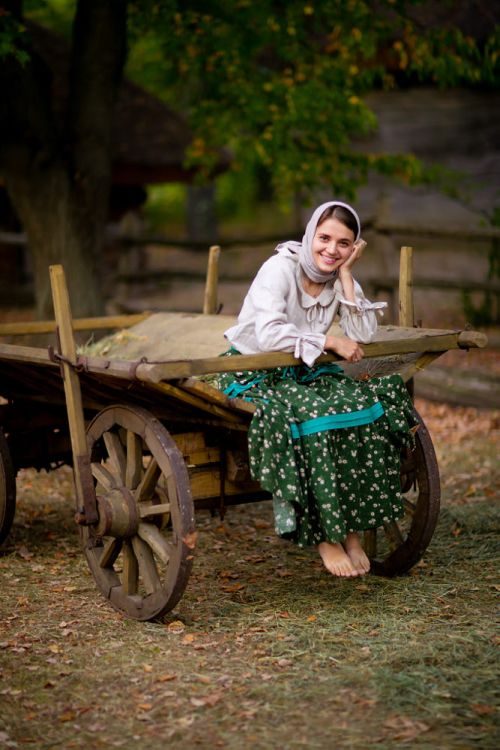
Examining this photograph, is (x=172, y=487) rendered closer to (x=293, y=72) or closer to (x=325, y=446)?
(x=325, y=446)

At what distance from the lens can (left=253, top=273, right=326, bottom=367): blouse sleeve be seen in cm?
410

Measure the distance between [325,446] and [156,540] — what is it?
0.82 m

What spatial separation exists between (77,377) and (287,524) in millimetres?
1089

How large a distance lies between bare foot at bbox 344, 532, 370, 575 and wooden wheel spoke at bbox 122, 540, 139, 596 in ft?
3.06

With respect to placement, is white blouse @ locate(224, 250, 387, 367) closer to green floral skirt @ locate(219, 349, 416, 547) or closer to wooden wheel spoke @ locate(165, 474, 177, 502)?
green floral skirt @ locate(219, 349, 416, 547)

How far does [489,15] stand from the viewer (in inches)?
501

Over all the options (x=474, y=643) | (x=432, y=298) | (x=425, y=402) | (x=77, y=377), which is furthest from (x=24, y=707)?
(x=432, y=298)

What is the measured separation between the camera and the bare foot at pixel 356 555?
4297mm

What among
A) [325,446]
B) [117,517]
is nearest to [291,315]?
[325,446]

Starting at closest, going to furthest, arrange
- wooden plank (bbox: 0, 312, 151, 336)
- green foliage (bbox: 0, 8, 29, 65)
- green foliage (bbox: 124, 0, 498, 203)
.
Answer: wooden plank (bbox: 0, 312, 151, 336) → green foliage (bbox: 0, 8, 29, 65) → green foliage (bbox: 124, 0, 498, 203)

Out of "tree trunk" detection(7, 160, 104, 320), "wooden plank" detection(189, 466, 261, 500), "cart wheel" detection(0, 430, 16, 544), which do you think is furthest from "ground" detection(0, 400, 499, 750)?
"tree trunk" detection(7, 160, 104, 320)

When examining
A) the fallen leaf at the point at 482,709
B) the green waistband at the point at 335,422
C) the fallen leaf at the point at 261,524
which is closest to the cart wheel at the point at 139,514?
the green waistband at the point at 335,422

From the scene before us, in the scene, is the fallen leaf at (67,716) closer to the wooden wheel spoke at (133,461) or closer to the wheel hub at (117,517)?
the wheel hub at (117,517)

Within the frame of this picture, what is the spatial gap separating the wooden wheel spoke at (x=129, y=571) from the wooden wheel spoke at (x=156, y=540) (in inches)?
4.8
